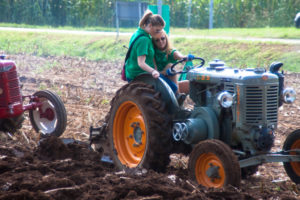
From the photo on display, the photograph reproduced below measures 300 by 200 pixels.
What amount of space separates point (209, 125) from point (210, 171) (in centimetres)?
58

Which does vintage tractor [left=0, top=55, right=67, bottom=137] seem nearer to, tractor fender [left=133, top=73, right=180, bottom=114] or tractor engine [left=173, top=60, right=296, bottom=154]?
tractor fender [left=133, top=73, right=180, bottom=114]

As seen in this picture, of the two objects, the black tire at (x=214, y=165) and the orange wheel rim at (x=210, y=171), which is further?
the orange wheel rim at (x=210, y=171)

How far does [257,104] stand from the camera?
4867mm

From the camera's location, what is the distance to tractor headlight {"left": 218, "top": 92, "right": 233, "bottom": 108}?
4840mm

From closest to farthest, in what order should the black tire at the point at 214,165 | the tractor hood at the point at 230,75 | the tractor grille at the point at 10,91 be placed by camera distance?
1. the black tire at the point at 214,165
2. the tractor hood at the point at 230,75
3. the tractor grille at the point at 10,91

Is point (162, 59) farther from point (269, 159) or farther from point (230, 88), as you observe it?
point (269, 159)

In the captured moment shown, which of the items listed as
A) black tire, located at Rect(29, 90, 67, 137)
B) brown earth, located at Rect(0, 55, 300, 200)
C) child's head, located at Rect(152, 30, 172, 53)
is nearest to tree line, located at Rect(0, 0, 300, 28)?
brown earth, located at Rect(0, 55, 300, 200)

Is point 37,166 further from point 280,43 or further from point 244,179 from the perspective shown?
point 280,43

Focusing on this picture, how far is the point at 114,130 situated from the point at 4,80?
2.09 m

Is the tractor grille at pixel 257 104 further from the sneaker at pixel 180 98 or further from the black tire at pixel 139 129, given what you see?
the sneaker at pixel 180 98

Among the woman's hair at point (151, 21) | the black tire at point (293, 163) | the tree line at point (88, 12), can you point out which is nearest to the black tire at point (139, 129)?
the woman's hair at point (151, 21)

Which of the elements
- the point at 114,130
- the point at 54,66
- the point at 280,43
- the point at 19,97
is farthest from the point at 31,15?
the point at 114,130

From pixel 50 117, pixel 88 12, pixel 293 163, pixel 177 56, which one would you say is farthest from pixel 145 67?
pixel 88 12

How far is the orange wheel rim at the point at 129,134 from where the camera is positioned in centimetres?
568
